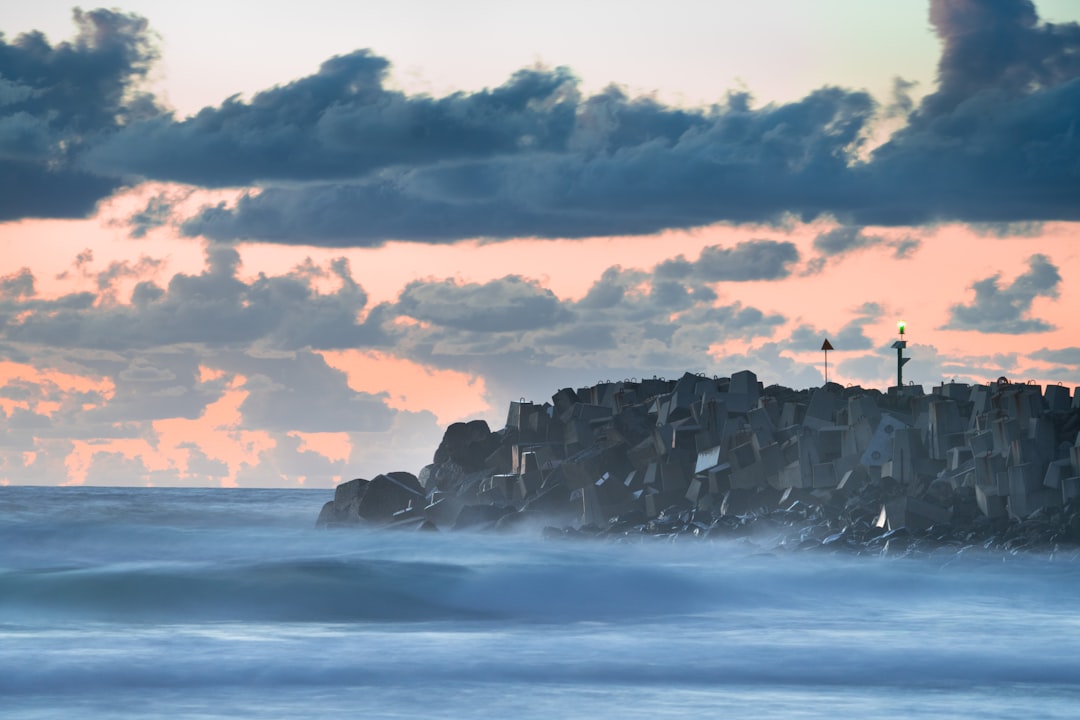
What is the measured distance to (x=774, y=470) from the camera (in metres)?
29.6

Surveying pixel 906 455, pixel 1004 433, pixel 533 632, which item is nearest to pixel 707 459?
pixel 906 455

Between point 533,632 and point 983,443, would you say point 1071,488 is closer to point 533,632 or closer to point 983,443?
point 983,443

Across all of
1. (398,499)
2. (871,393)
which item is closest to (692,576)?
(871,393)

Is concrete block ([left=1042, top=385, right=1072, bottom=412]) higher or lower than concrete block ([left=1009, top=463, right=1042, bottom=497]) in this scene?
higher

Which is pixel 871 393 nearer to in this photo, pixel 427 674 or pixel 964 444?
pixel 964 444

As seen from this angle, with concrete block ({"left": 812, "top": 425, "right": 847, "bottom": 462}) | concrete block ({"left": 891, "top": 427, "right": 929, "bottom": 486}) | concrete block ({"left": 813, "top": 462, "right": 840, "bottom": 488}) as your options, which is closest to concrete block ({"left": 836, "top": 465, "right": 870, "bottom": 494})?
concrete block ({"left": 813, "top": 462, "right": 840, "bottom": 488})

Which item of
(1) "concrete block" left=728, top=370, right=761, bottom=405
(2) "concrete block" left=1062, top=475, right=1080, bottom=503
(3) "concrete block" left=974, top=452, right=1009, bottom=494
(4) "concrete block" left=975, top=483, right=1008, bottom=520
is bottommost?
(4) "concrete block" left=975, top=483, right=1008, bottom=520

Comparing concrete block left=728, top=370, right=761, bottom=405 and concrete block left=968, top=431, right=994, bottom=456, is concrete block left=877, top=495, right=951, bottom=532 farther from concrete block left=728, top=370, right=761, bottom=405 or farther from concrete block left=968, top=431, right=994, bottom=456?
concrete block left=728, top=370, right=761, bottom=405

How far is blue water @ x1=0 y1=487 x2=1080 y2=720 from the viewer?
1268 cm

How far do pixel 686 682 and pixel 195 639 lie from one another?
5.95 m

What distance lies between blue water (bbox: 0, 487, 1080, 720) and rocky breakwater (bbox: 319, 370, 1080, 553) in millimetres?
1158

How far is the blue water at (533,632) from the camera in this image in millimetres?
12680

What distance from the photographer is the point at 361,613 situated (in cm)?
2039

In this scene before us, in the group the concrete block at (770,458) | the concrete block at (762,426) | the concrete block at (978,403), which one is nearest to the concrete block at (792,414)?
the concrete block at (762,426)
